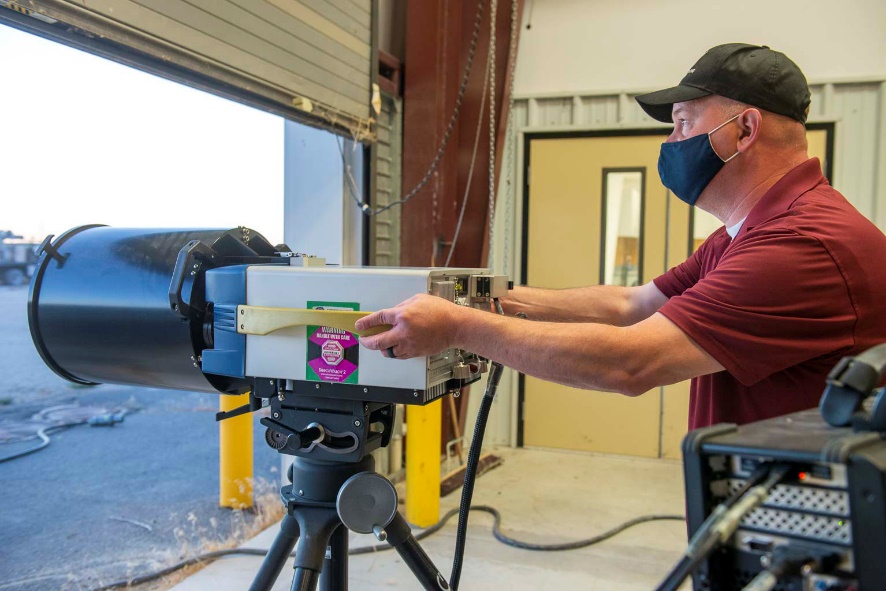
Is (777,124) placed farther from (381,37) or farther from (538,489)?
(538,489)

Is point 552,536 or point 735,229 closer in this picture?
point 735,229

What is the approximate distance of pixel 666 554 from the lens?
103 inches

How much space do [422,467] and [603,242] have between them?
75.5 inches

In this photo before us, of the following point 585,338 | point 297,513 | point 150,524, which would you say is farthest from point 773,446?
point 150,524

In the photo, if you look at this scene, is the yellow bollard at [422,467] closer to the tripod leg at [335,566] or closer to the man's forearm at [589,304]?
the man's forearm at [589,304]

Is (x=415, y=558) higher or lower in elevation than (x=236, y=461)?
higher

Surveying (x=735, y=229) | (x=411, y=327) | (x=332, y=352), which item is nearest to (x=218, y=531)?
(x=332, y=352)

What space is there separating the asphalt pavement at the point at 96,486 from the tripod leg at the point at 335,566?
52.4 inches

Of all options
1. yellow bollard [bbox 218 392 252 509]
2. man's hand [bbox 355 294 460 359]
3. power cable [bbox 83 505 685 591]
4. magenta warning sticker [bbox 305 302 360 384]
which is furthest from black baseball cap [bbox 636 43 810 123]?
yellow bollard [bbox 218 392 252 509]

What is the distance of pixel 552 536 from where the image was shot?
276 cm

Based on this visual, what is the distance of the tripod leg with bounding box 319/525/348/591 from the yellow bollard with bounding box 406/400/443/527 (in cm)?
150

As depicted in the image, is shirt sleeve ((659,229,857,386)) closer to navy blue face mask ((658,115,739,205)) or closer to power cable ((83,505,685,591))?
navy blue face mask ((658,115,739,205))

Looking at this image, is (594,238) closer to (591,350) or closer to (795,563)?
(591,350)

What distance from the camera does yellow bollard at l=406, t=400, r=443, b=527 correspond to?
274 cm
